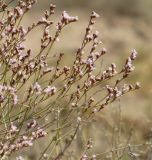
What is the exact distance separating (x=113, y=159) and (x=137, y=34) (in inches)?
812

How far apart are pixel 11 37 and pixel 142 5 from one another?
76.9 feet

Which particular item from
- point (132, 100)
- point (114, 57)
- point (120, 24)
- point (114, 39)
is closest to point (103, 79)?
point (132, 100)

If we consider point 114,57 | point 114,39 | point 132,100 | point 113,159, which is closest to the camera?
point 113,159

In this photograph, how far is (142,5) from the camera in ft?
88.7

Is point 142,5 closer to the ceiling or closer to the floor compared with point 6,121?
→ closer to the ceiling

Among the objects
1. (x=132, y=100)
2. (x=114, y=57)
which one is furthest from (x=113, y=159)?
(x=114, y=57)

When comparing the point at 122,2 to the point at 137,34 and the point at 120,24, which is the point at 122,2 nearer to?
→ the point at 120,24

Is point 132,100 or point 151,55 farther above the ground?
point 151,55

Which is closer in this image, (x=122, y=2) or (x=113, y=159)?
(x=113, y=159)

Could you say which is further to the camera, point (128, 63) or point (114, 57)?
point (114, 57)

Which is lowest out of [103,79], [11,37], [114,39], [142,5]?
[103,79]

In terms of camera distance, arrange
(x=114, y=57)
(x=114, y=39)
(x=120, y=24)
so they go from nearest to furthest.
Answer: (x=114, y=57) → (x=114, y=39) → (x=120, y=24)

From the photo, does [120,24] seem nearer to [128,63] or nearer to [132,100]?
[132,100]

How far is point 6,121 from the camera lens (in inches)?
156
